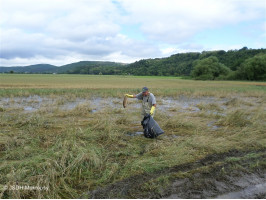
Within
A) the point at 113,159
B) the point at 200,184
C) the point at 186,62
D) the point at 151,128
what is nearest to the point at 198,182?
the point at 200,184

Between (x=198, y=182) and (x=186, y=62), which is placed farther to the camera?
(x=186, y=62)

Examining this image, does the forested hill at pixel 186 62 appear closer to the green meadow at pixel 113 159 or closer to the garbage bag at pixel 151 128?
the green meadow at pixel 113 159

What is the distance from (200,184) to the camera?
3.63 meters

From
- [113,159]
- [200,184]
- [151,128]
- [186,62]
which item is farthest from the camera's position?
[186,62]

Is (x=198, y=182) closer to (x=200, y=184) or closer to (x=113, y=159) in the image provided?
(x=200, y=184)

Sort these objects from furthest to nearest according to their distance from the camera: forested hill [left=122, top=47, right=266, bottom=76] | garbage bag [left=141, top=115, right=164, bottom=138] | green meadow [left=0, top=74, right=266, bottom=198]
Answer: forested hill [left=122, top=47, right=266, bottom=76] → garbage bag [left=141, top=115, right=164, bottom=138] → green meadow [left=0, top=74, right=266, bottom=198]

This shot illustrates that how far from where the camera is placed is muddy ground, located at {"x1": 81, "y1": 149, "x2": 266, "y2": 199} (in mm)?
3354

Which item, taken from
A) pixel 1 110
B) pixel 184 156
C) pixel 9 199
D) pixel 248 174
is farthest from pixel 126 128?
pixel 1 110

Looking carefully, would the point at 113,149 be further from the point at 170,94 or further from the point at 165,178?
the point at 170,94

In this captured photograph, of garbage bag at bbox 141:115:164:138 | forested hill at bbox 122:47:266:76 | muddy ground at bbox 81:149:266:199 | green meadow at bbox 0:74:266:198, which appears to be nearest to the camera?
muddy ground at bbox 81:149:266:199

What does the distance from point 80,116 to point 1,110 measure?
4.21 meters

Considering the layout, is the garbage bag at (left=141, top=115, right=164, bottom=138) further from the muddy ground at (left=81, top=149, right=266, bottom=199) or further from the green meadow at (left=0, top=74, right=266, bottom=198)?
the muddy ground at (left=81, top=149, right=266, bottom=199)

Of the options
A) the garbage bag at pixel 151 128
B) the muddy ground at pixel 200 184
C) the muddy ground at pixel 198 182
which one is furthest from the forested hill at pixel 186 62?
the muddy ground at pixel 200 184

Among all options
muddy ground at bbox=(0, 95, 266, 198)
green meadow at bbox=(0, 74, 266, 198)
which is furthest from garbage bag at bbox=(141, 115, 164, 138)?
muddy ground at bbox=(0, 95, 266, 198)
